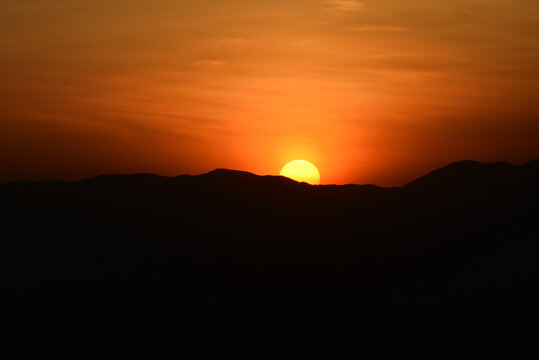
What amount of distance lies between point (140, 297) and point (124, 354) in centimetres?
382

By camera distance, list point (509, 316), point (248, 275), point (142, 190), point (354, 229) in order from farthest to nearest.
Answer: point (142, 190) → point (354, 229) → point (248, 275) → point (509, 316)

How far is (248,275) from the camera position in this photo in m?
37.0

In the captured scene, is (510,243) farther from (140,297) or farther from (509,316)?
(140,297)

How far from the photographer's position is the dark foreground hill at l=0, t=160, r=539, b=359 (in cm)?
3178

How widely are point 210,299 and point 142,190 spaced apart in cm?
1252

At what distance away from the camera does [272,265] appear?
3794cm

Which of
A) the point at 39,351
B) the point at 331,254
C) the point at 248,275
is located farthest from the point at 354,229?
the point at 39,351

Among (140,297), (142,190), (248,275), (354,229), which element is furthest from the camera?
(142,190)

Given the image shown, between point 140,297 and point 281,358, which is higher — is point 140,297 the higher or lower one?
the higher one

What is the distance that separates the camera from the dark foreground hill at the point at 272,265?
31781mm

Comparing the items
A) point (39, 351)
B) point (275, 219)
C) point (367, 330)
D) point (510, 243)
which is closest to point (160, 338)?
point (39, 351)

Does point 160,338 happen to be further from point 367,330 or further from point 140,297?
point 367,330

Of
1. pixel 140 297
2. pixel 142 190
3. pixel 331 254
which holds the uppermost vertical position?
pixel 142 190

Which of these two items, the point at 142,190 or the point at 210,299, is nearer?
the point at 210,299
